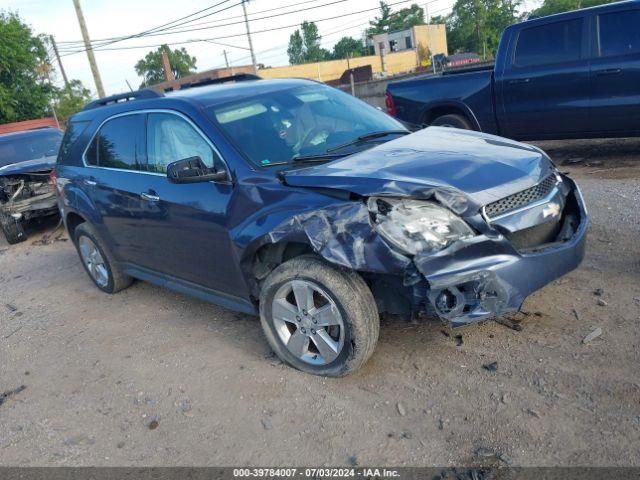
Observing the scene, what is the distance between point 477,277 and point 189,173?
1943 millimetres

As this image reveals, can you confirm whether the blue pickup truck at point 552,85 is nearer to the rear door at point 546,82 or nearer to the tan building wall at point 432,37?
the rear door at point 546,82

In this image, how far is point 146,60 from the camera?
83.6 meters

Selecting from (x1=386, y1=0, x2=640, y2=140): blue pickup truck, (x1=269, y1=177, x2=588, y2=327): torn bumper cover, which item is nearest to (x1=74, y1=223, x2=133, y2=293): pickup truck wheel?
(x1=269, y1=177, x2=588, y2=327): torn bumper cover

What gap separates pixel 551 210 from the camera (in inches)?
133

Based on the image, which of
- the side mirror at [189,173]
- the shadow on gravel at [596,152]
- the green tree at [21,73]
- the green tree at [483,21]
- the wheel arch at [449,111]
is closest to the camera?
the side mirror at [189,173]

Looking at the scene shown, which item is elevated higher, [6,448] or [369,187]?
[369,187]

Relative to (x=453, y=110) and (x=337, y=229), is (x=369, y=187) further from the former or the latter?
(x=453, y=110)

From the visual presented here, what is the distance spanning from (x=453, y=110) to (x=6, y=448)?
7.16 metres

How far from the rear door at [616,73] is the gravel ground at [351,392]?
2.62m

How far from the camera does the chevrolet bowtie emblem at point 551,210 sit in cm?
334

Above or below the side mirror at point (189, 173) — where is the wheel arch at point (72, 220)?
below

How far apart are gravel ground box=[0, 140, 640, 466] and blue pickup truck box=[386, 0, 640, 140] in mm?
2776

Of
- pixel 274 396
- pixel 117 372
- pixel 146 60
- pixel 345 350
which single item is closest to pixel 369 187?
pixel 345 350

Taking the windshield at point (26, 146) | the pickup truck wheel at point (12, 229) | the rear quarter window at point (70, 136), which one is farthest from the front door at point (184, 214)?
the windshield at point (26, 146)
